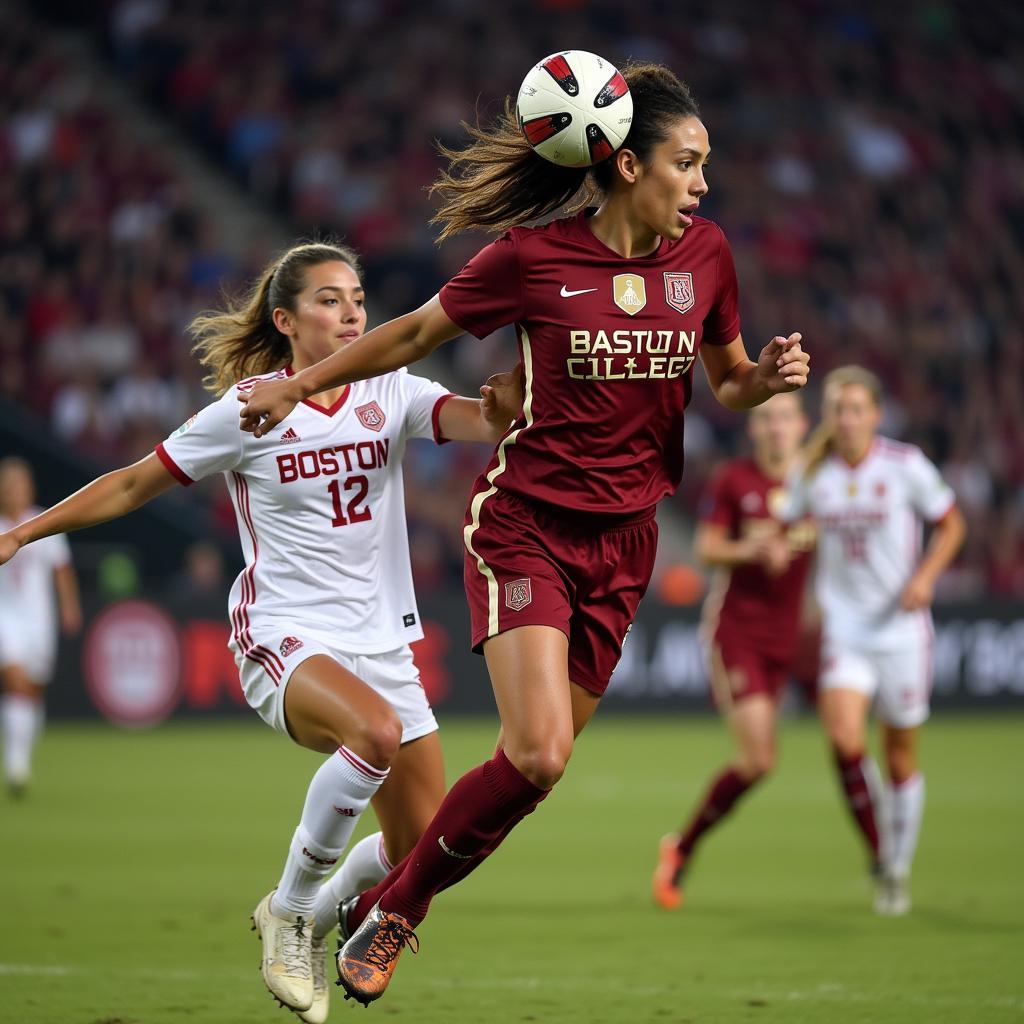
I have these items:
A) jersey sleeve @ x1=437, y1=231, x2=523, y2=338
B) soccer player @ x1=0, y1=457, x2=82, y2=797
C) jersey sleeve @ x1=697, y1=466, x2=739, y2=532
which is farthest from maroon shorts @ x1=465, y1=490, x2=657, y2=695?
soccer player @ x1=0, y1=457, x2=82, y2=797

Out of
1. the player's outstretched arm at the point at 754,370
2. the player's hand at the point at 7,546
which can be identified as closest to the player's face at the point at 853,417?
the player's outstretched arm at the point at 754,370

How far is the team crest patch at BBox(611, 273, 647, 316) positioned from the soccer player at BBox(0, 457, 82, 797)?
8768 mm

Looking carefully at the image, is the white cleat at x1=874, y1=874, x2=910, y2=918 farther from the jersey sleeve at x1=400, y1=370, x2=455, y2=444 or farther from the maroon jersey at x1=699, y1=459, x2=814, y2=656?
the jersey sleeve at x1=400, y1=370, x2=455, y2=444

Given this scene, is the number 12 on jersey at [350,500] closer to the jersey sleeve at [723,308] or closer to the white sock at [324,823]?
the white sock at [324,823]

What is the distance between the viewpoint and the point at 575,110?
16.8 feet

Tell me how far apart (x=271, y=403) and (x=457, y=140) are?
18.6 m

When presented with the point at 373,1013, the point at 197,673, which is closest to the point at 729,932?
the point at 373,1013

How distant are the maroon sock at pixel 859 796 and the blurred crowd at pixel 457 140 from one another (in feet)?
36.1

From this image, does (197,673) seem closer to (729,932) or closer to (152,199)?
(152,199)

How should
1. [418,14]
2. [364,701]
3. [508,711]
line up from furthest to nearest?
[418,14] < [364,701] < [508,711]

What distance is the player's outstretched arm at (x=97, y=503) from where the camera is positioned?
548cm

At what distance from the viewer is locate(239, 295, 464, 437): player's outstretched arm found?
5082 mm

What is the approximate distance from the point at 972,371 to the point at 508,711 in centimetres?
1856

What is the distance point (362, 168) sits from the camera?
23.2 m
